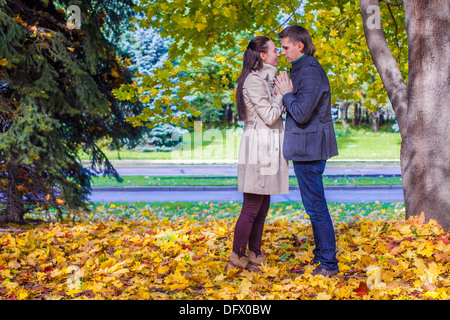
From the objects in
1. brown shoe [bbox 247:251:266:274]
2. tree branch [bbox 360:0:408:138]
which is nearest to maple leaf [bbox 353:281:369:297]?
brown shoe [bbox 247:251:266:274]

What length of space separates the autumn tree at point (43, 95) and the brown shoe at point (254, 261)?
3567 mm

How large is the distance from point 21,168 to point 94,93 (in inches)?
62.2

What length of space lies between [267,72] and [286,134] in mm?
568

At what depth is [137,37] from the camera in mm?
29312

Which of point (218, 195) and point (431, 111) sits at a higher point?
point (431, 111)

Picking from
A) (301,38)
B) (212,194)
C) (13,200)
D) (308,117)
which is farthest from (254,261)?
(212,194)

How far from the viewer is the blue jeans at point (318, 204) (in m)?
3.65

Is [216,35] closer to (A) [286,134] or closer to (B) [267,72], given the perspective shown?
(B) [267,72]

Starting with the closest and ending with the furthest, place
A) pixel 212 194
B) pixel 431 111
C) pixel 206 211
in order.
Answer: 1. pixel 431 111
2. pixel 206 211
3. pixel 212 194

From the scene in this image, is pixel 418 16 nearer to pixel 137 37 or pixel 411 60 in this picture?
pixel 411 60

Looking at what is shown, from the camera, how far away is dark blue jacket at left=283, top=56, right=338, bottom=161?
3.56 m

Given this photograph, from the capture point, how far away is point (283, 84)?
3820 mm
